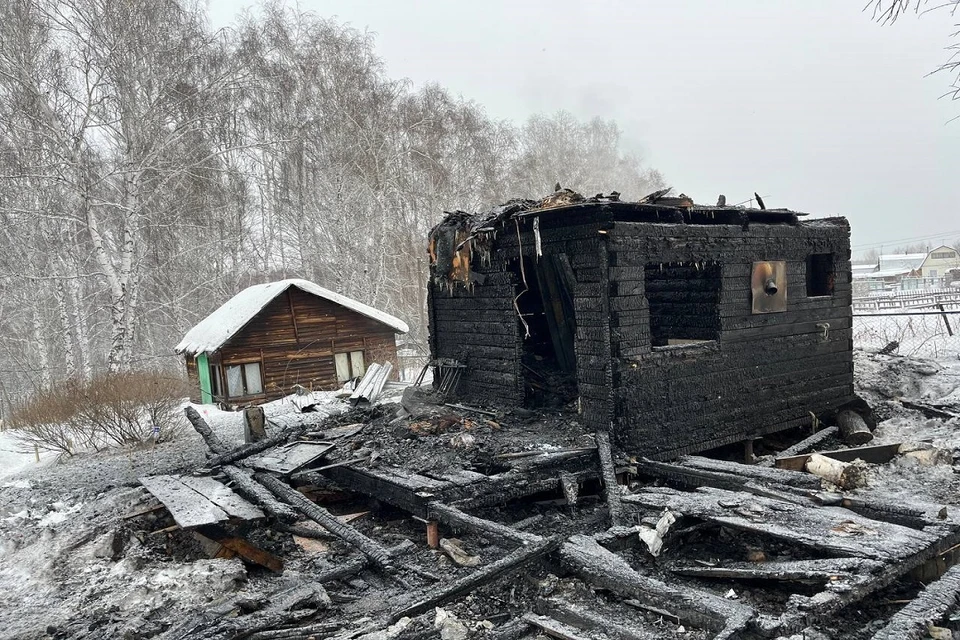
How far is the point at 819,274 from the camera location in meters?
11.1

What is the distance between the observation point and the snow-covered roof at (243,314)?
1803 centimetres

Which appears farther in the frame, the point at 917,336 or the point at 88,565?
the point at 917,336

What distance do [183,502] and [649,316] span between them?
6512mm

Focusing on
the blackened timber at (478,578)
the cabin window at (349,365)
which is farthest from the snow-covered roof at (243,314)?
the blackened timber at (478,578)

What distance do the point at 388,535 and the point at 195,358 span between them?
615 inches

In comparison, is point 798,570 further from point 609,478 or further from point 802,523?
point 609,478

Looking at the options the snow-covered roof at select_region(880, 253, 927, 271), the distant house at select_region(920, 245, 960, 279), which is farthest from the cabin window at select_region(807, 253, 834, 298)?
the snow-covered roof at select_region(880, 253, 927, 271)

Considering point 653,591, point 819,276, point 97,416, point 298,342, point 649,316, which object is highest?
point 819,276

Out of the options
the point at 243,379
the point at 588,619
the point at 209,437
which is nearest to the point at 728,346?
the point at 588,619

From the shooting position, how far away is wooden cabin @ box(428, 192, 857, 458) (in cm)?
805

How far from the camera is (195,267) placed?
94.1ft

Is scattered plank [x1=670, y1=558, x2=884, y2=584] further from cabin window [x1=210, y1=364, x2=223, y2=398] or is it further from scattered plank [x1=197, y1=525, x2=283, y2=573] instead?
cabin window [x1=210, y1=364, x2=223, y2=398]

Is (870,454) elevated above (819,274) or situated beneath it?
situated beneath

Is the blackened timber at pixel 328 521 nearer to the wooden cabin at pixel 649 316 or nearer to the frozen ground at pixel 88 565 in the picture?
the frozen ground at pixel 88 565
